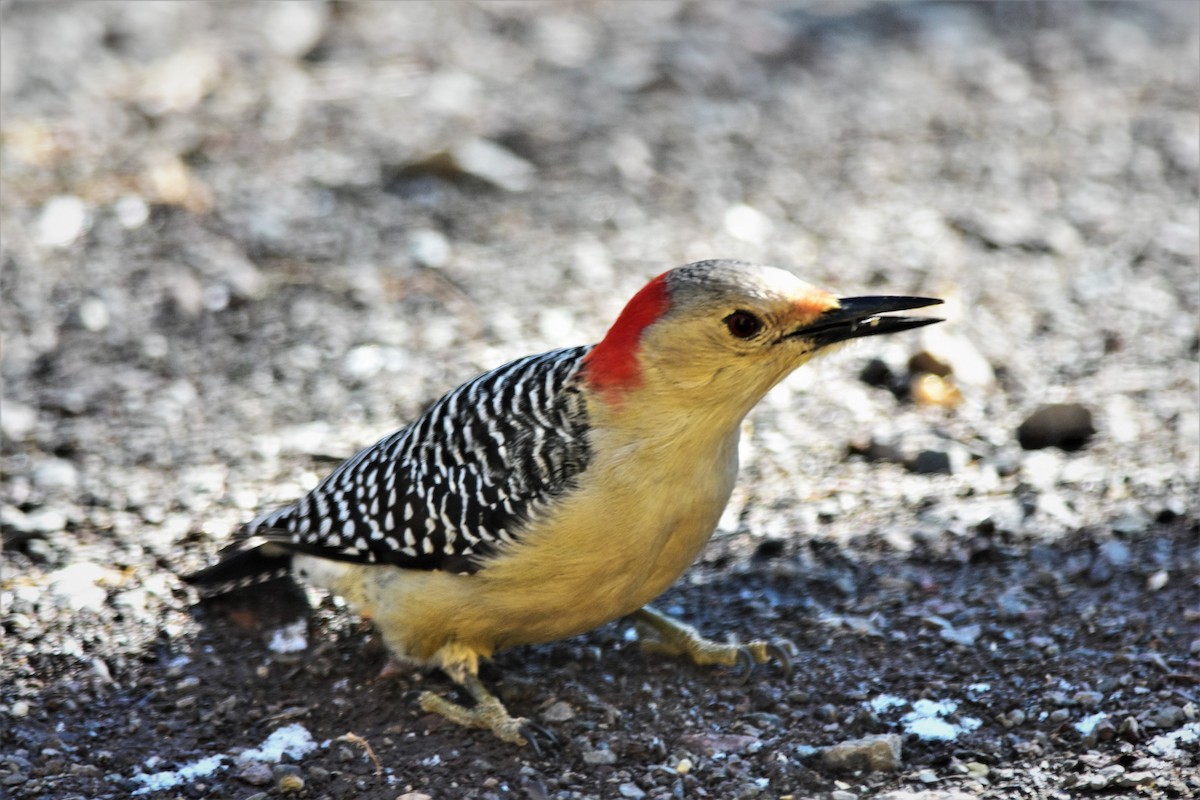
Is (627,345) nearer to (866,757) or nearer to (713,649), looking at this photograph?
(713,649)

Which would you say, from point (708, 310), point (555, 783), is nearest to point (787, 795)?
point (555, 783)

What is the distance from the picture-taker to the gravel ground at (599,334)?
14.8 ft

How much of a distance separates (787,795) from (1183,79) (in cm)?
743

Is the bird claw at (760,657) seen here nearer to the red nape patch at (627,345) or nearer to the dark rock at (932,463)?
the red nape patch at (627,345)

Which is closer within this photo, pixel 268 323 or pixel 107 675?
pixel 107 675

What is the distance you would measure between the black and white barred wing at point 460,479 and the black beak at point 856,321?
2.50 feet

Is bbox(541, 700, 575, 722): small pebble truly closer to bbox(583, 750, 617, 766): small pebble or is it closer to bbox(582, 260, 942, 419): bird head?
bbox(583, 750, 617, 766): small pebble

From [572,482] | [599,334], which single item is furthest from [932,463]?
[572,482]

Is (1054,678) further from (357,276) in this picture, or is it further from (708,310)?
(357,276)

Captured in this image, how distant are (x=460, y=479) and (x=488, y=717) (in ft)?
2.49

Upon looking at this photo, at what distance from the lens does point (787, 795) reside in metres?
4.20

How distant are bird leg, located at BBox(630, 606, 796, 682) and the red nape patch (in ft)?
3.04

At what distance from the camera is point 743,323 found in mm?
4117

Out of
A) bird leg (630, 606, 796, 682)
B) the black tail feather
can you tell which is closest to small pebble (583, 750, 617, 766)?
bird leg (630, 606, 796, 682)
